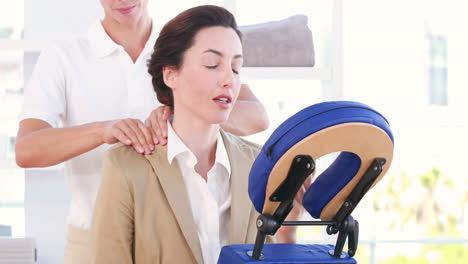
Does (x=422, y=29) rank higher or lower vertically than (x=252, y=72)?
higher

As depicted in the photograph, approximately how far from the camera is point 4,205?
8.19 feet

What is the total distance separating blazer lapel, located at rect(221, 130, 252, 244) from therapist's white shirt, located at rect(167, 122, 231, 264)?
0.7 inches

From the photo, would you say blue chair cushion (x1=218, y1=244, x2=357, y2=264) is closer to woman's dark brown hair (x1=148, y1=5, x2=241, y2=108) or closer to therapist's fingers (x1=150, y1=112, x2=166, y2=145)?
therapist's fingers (x1=150, y1=112, x2=166, y2=145)

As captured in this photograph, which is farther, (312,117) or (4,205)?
(4,205)

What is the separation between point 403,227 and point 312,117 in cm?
501

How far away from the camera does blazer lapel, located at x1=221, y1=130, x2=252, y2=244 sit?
1412 mm

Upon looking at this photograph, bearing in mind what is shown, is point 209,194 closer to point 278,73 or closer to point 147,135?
point 147,135

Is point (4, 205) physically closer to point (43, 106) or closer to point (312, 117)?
point (43, 106)

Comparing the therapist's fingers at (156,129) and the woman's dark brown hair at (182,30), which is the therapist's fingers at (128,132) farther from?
the woman's dark brown hair at (182,30)

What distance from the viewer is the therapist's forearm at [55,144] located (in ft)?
4.90

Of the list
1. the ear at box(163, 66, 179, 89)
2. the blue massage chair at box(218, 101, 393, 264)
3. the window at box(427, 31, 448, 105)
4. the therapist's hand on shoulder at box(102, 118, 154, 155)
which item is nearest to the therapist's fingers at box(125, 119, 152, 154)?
the therapist's hand on shoulder at box(102, 118, 154, 155)

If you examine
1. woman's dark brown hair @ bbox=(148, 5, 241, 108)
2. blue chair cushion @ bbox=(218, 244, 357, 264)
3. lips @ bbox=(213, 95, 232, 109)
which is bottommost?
blue chair cushion @ bbox=(218, 244, 357, 264)

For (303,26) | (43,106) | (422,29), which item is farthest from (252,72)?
(422,29)

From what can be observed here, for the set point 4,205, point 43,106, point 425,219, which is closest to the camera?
point 43,106
